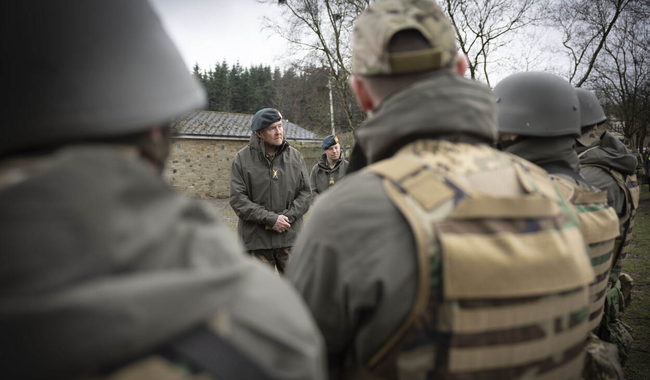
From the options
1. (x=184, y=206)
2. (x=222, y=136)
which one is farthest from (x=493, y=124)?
(x=222, y=136)

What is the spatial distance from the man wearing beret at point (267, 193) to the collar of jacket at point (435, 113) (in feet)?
10.4

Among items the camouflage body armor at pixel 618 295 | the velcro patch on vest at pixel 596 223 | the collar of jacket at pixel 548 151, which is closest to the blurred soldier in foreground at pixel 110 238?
the velcro patch on vest at pixel 596 223

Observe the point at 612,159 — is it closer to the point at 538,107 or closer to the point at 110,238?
the point at 538,107

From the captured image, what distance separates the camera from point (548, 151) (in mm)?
2354

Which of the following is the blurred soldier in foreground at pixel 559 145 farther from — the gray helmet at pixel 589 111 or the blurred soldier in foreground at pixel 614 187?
the gray helmet at pixel 589 111

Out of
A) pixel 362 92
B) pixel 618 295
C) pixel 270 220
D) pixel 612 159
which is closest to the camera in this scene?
pixel 362 92

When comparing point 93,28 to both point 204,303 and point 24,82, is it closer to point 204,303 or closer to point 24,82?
point 24,82

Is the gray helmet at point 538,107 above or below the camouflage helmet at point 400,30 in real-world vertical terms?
below

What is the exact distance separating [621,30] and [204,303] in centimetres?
1707

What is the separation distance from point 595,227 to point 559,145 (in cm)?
58

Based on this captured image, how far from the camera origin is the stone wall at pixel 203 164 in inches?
814

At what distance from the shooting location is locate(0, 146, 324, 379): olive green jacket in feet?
1.73

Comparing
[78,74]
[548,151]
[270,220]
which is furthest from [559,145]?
[270,220]

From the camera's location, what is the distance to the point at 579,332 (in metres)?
1.25
